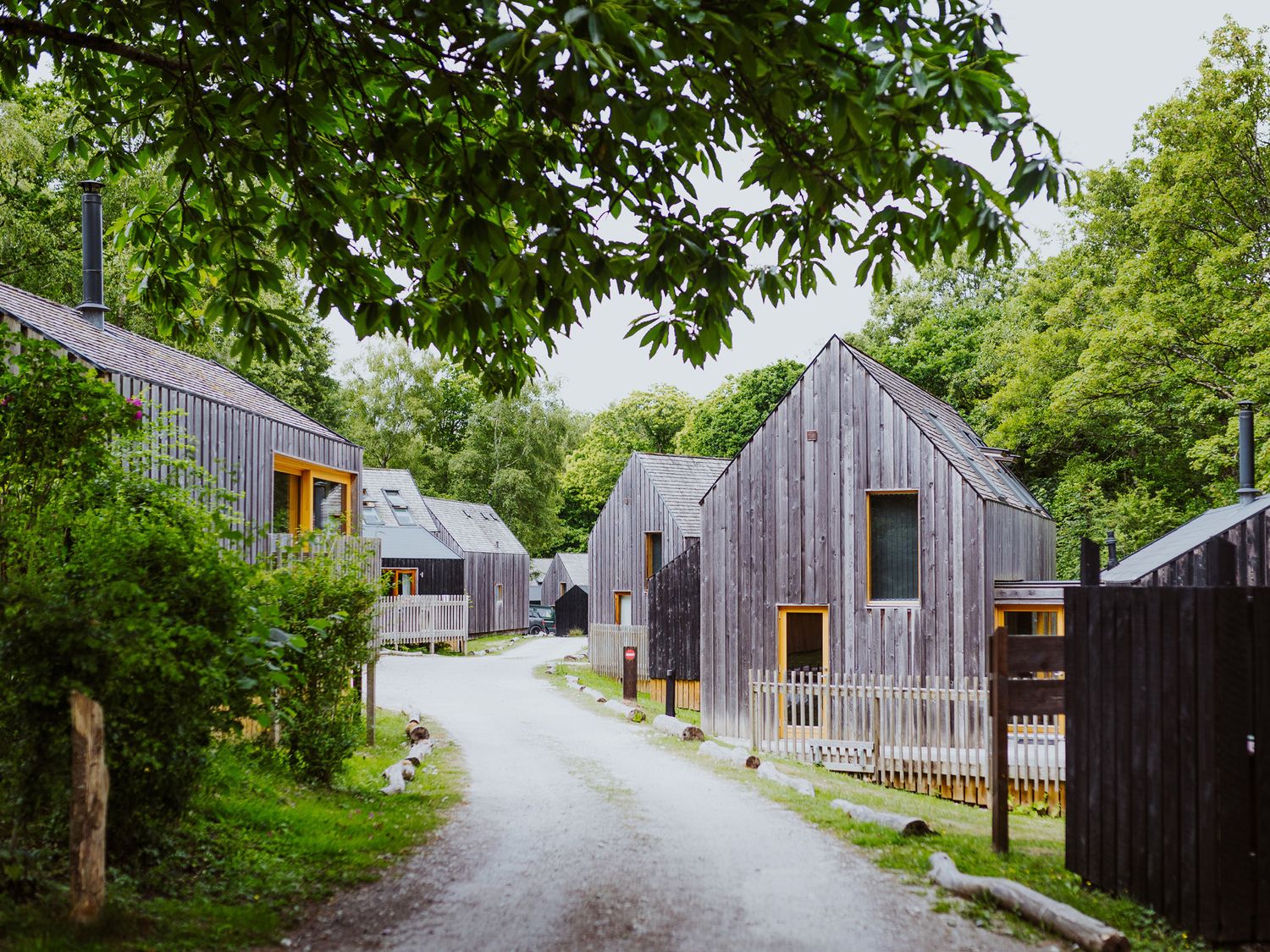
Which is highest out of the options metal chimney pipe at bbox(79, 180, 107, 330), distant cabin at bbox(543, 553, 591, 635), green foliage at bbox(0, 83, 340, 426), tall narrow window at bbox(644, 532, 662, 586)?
green foliage at bbox(0, 83, 340, 426)

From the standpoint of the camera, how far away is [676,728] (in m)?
16.9

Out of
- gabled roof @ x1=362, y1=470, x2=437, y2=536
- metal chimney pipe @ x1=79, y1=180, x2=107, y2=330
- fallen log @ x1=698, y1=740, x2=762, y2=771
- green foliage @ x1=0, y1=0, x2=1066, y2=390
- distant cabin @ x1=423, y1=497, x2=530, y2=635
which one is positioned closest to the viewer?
green foliage @ x1=0, y1=0, x2=1066, y2=390

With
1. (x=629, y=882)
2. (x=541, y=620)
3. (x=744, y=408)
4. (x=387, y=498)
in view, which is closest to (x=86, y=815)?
(x=629, y=882)

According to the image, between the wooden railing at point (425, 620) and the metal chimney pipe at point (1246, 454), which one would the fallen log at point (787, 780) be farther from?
the wooden railing at point (425, 620)

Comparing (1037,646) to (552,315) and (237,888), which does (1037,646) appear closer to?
(552,315)

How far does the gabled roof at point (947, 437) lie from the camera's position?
17.2 m

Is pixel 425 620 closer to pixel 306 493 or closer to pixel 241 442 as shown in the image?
pixel 306 493

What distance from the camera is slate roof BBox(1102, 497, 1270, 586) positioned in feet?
50.1

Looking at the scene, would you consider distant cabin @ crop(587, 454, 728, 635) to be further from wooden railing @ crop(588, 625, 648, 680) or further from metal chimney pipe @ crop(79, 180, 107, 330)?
metal chimney pipe @ crop(79, 180, 107, 330)

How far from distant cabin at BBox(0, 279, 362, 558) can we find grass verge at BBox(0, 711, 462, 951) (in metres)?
2.80

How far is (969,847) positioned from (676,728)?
30.3 feet

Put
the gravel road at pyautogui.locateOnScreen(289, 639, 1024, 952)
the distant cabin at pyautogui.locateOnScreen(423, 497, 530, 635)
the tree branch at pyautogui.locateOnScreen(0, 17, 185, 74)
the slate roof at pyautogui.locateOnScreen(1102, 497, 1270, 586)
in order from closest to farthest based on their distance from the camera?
the gravel road at pyautogui.locateOnScreen(289, 639, 1024, 952), the tree branch at pyautogui.locateOnScreen(0, 17, 185, 74), the slate roof at pyautogui.locateOnScreen(1102, 497, 1270, 586), the distant cabin at pyautogui.locateOnScreen(423, 497, 530, 635)

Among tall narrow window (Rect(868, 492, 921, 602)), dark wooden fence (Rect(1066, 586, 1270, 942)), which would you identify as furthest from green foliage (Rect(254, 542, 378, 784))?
tall narrow window (Rect(868, 492, 921, 602))

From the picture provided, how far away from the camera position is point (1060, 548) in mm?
33688
